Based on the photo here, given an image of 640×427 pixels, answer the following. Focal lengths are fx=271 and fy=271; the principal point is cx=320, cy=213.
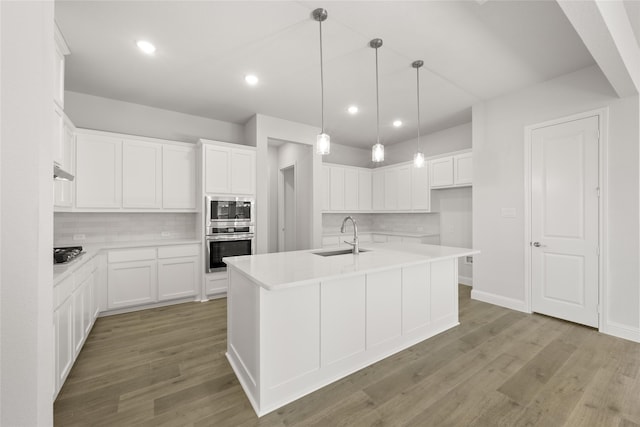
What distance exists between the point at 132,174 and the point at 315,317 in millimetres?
3286

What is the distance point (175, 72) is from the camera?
10.1ft

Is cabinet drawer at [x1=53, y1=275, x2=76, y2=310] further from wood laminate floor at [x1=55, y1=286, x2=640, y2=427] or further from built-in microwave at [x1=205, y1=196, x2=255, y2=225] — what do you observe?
built-in microwave at [x1=205, y1=196, x2=255, y2=225]

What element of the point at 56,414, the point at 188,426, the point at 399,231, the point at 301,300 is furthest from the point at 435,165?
the point at 56,414

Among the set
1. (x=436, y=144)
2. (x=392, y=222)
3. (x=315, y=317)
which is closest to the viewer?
(x=315, y=317)

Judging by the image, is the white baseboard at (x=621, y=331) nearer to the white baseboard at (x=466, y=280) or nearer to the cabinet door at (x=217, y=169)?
the white baseboard at (x=466, y=280)

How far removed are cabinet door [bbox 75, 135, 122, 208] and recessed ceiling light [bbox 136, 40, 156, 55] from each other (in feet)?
4.86

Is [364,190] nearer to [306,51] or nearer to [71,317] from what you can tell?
[306,51]

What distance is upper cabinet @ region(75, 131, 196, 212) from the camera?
133 inches

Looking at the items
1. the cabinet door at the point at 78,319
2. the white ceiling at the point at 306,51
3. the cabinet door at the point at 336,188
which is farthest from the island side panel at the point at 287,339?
the cabinet door at the point at 336,188

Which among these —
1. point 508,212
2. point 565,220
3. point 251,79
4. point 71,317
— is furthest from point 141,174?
point 565,220

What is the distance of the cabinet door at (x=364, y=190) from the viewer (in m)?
5.97

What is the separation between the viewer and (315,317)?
1980 mm

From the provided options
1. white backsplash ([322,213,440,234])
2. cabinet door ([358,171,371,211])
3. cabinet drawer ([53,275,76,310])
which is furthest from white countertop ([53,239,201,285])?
cabinet door ([358,171,371,211])

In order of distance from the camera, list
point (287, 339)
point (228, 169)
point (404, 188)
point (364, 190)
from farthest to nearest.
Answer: point (364, 190)
point (404, 188)
point (228, 169)
point (287, 339)
